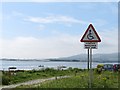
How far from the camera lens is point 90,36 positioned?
39.5 ft

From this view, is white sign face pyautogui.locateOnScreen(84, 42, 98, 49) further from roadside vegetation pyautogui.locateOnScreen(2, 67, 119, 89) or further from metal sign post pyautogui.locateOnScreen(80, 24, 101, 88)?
roadside vegetation pyautogui.locateOnScreen(2, 67, 119, 89)

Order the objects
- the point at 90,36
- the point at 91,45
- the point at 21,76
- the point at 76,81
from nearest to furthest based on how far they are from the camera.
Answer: the point at 91,45, the point at 90,36, the point at 76,81, the point at 21,76

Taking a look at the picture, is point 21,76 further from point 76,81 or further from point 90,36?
point 90,36

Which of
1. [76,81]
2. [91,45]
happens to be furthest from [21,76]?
[91,45]

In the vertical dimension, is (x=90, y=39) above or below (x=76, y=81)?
above

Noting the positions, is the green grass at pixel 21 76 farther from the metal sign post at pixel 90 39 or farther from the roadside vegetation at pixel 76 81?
the metal sign post at pixel 90 39

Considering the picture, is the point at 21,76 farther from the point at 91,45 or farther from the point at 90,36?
the point at 91,45

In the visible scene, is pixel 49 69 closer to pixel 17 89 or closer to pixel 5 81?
pixel 5 81

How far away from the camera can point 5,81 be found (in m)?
23.0

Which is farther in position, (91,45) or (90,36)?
(90,36)

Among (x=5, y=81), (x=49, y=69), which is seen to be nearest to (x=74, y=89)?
(x=5, y=81)

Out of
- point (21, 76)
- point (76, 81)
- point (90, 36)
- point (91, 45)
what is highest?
point (90, 36)

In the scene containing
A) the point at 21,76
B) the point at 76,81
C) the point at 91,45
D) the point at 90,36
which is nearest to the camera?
the point at 91,45

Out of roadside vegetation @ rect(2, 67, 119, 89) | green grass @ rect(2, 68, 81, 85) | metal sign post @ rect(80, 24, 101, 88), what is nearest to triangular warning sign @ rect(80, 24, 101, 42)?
metal sign post @ rect(80, 24, 101, 88)
